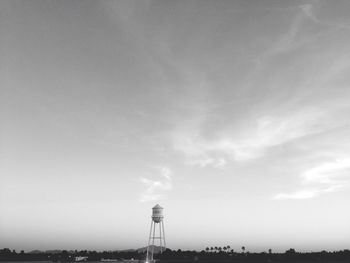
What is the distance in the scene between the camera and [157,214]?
128m

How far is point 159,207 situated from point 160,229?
7.62m

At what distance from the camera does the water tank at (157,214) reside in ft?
418

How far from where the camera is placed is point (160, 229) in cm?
12862

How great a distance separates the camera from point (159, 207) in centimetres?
12862

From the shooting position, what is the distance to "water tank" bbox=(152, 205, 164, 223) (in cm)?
12738
